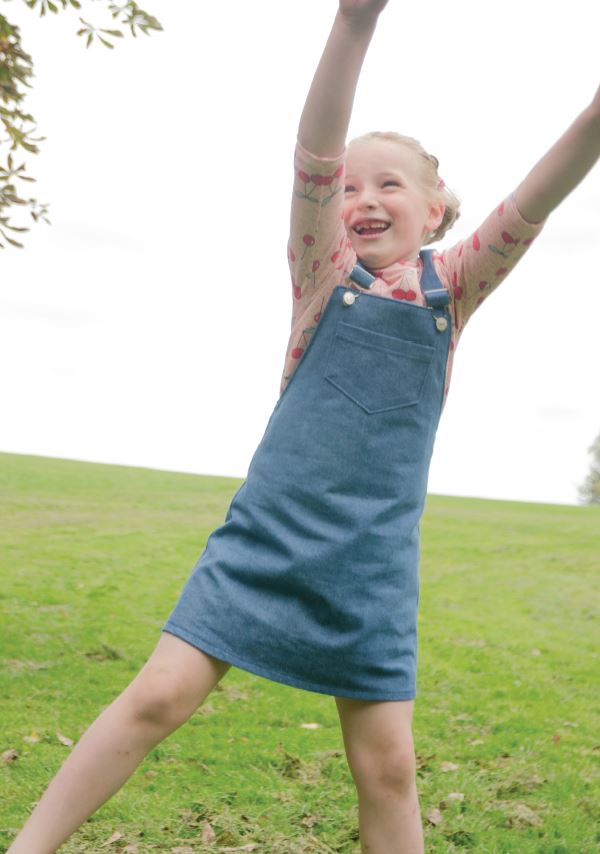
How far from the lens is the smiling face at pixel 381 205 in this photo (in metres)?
2.78

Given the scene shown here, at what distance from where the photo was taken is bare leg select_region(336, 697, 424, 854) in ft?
8.61

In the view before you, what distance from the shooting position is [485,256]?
2.78 meters

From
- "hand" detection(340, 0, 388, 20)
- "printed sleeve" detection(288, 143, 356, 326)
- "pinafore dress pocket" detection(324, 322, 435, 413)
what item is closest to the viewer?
"hand" detection(340, 0, 388, 20)

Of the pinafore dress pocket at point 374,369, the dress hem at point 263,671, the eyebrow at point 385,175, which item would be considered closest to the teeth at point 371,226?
the eyebrow at point 385,175

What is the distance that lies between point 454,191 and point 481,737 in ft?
13.4

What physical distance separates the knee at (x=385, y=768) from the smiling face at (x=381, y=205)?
4.44 ft

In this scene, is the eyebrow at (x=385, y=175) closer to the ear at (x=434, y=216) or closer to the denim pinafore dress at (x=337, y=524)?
the ear at (x=434, y=216)

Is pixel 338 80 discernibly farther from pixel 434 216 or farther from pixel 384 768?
pixel 384 768

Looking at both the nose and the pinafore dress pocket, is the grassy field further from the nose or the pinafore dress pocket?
the nose

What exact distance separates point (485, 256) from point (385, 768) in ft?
4.75

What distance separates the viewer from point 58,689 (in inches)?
254

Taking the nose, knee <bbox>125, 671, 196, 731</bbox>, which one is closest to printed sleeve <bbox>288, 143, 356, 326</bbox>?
the nose

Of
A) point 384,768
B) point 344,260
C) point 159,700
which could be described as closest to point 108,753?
point 159,700

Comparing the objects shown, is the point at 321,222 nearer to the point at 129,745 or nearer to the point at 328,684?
the point at 328,684
